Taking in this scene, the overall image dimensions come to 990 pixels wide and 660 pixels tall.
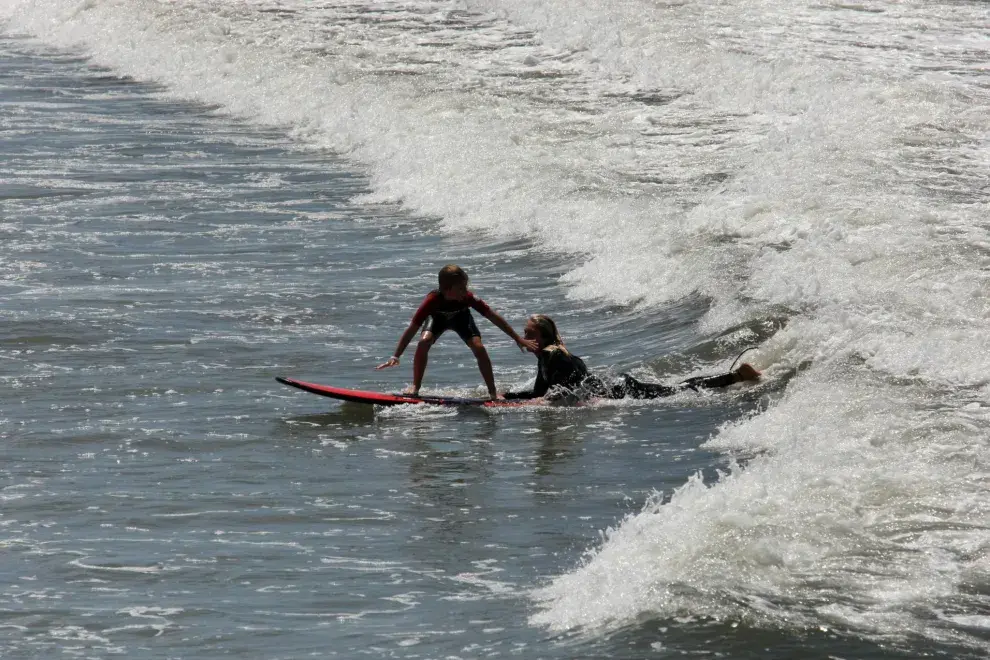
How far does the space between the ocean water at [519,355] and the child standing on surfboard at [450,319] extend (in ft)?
1.53

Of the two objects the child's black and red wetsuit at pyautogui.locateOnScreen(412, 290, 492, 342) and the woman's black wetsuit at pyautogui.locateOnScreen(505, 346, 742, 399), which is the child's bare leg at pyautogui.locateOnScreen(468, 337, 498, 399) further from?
the woman's black wetsuit at pyautogui.locateOnScreen(505, 346, 742, 399)

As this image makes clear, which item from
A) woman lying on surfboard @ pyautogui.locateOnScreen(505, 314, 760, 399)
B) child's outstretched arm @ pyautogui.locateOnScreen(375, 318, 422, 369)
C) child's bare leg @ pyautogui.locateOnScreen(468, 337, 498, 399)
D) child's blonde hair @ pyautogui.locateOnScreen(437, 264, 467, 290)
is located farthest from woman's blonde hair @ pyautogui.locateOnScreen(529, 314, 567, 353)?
child's outstretched arm @ pyautogui.locateOnScreen(375, 318, 422, 369)

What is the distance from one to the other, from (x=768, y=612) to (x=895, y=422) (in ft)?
10.6

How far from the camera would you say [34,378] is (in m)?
12.7

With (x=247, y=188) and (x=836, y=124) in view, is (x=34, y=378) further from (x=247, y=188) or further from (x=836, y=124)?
(x=836, y=124)

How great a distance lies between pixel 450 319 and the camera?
494 inches

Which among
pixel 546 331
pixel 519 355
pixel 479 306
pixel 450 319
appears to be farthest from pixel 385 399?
pixel 519 355

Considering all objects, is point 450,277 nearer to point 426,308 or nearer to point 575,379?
point 426,308

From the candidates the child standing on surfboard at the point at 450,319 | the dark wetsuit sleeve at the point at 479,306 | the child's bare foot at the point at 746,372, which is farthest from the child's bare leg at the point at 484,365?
the child's bare foot at the point at 746,372

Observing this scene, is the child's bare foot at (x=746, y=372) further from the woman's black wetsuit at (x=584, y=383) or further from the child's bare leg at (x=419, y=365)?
the child's bare leg at (x=419, y=365)

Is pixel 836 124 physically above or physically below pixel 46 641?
above

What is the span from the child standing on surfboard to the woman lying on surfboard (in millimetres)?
152

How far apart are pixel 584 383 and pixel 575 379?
96mm

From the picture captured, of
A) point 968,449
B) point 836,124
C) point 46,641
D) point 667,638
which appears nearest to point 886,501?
point 968,449
